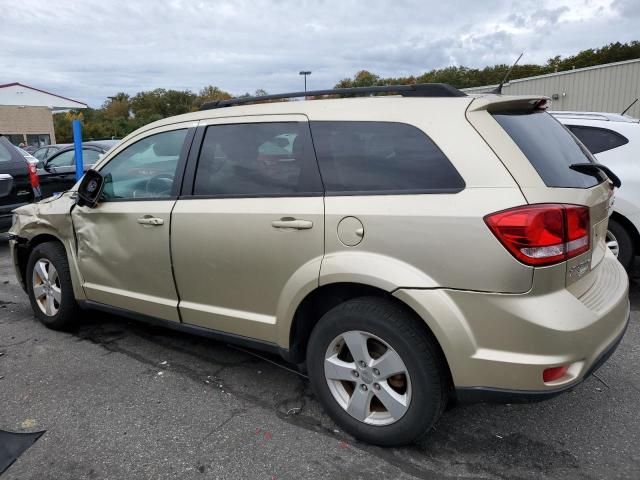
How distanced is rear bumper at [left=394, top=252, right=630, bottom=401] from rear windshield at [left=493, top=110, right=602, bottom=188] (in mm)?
→ 484

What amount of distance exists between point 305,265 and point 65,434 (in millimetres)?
1610

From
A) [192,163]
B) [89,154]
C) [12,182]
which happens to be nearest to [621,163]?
[192,163]

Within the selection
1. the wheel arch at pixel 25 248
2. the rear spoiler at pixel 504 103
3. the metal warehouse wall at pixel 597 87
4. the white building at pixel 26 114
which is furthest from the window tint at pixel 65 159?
the white building at pixel 26 114

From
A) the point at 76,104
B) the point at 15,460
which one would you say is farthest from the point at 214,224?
the point at 76,104

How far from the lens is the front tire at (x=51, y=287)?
4129 millimetres

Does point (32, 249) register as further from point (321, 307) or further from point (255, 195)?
point (321, 307)

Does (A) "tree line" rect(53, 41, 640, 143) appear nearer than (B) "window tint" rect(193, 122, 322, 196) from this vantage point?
No

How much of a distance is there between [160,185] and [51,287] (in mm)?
1567

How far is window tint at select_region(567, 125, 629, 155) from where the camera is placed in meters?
5.16

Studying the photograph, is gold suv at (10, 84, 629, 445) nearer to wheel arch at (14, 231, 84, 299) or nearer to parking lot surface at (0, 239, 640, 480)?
parking lot surface at (0, 239, 640, 480)

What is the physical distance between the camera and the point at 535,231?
216 centimetres

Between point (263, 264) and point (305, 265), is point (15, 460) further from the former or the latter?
point (305, 265)

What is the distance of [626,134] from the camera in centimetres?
515

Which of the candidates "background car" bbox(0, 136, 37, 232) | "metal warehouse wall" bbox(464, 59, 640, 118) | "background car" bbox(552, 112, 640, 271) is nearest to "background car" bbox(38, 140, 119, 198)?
"background car" bbox(0, 136, 37, 232)
